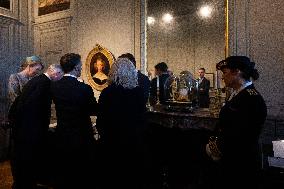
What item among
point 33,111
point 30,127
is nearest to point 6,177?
point 30,127

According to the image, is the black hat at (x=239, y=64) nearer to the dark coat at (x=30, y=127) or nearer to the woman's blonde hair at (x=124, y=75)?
the woman's blonde hair at (x=124, y=75)

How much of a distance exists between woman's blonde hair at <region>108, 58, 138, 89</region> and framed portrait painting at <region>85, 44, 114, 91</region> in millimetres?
2821

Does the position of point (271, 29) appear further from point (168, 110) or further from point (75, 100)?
point (75, 100)

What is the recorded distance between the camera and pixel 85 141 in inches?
120

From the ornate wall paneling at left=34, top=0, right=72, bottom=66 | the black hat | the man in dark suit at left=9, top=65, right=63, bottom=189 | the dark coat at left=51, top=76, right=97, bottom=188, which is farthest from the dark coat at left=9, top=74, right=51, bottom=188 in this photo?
the ornate wall paneling at left=34, top=0, right=72, bottom=66

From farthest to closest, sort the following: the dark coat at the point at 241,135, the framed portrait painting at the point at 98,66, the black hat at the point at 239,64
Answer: the framed portrait painting at the point at 98,66 < the black hat at the point at 239,64 < the dark coat at the point at 241,135

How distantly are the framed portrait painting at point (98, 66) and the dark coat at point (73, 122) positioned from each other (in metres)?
2.77

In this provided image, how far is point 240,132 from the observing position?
7.44 feet

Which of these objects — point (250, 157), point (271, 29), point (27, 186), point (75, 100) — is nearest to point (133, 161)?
point (75, 100)

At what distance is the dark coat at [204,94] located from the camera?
431 centimetres

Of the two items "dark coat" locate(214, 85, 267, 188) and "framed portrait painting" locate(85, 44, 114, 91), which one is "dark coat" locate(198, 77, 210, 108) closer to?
"dark coat" locate(214, 85, 267, 188)

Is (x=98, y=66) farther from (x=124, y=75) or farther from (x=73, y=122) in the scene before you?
(x=124, y=75)

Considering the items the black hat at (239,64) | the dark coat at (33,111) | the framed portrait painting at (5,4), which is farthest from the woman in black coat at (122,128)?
the framed portrait painting at (5,4)

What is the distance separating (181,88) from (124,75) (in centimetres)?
164
